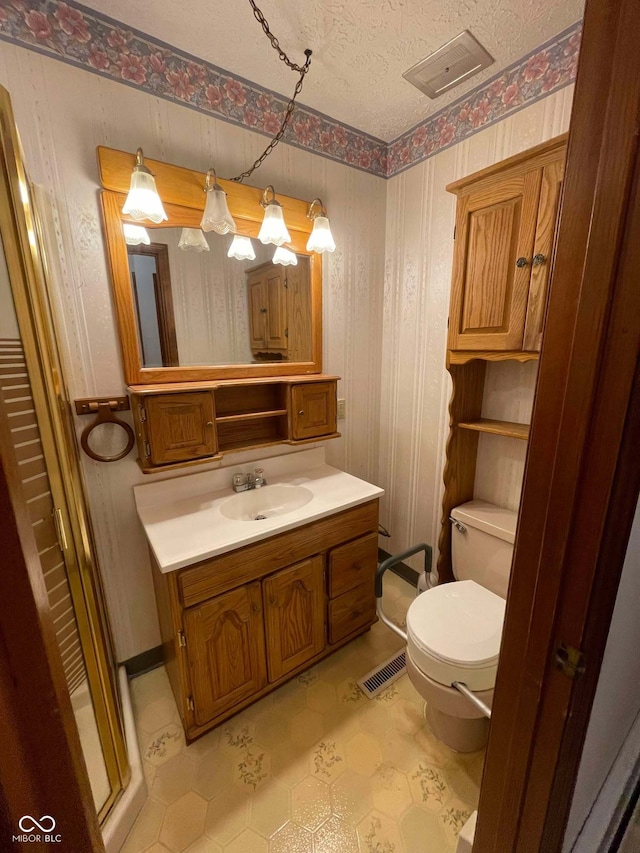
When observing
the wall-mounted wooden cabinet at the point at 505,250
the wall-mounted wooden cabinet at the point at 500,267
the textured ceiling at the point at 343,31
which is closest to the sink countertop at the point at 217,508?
the wall-mounted wooden cabinet at the point at 500,267

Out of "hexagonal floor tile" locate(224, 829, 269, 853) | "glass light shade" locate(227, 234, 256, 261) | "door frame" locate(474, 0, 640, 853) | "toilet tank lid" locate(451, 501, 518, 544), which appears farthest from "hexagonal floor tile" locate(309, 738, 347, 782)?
"glass light shade" locate(227, 234, 256, 261)

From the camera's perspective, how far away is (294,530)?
1.29 meters

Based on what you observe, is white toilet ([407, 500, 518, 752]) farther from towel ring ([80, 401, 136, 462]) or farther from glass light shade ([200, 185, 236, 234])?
glass light shade ([200, 185, 236, 234])

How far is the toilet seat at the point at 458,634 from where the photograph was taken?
3.50 feet

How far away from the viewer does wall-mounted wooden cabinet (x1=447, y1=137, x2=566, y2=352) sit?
1.11 m

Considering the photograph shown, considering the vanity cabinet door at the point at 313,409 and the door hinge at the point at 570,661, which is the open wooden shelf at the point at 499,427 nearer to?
the vanity cabinet door at the point at 313,409

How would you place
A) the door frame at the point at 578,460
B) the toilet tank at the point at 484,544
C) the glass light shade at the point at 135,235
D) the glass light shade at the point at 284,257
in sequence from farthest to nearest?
the glass light shade at the point at 284,257 < the toilet tank at the point at 484,544 < the glass light shade at the point at 135,235 < the door frame at the point at 578,460

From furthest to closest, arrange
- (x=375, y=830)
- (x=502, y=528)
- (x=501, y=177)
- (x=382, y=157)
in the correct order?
1. (x=382, y=157)
2. (x=502, y=528)
3. (x=501, y=177)
4. (x=375, y=830)

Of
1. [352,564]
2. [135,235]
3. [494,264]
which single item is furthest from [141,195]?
[352,564]

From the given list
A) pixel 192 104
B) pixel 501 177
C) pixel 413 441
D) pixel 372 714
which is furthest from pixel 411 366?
→ pixel 372 714

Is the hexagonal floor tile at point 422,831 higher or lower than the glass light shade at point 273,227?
lower

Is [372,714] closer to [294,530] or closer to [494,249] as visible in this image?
[294,530]

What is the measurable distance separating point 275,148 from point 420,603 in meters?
1.94

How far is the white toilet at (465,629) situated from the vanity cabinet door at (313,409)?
72 centimetres
